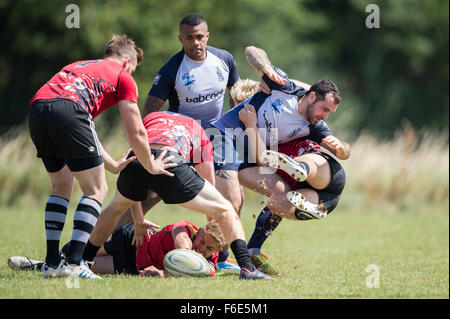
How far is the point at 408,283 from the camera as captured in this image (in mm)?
6398

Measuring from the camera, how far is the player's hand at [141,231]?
6.32 metres

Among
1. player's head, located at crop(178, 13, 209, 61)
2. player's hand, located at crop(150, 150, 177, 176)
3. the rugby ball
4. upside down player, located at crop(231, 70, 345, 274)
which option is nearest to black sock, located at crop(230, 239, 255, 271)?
the rugby ball

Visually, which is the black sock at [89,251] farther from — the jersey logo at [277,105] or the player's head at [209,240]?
the jersey logo at [277,105]

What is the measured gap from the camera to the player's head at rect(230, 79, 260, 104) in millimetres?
7680

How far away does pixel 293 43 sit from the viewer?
33.8 m

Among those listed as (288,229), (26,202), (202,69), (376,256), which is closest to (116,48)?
(202,69)

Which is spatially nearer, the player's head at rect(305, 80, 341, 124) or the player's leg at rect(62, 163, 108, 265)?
the player's leg at rect(62, 163, 108, 265)

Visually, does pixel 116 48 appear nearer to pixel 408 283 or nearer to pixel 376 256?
pixel 408 283

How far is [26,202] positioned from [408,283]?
32.0 feet

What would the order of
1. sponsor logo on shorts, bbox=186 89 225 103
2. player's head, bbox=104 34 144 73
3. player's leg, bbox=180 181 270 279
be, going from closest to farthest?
player's leg, bbox=180 181 270 279, player's head, bbox=104 34 144 73, sponsor logo on shorts, bbox=186 89 225 103

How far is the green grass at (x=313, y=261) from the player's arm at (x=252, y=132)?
128 cm

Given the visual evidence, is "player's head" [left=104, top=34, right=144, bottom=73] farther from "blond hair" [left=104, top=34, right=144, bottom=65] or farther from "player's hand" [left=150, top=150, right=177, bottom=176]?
"player's hand" [left=150, top=150, right=177, bottom=176]

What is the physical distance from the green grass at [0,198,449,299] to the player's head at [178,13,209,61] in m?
2.43

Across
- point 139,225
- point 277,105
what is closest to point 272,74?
→ point 277,105
